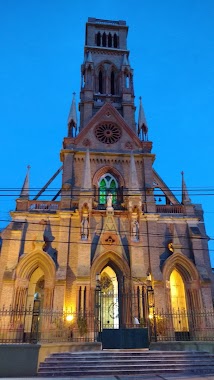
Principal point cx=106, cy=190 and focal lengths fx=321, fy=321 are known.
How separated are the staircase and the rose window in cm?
2108

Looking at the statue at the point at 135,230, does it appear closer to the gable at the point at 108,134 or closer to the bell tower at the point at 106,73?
the gable at the point at 108,134

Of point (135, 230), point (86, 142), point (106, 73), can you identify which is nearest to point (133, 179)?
point (135, 230)

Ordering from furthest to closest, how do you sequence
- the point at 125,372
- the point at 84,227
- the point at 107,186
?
the point at 107,186
the point at 84,227
the point at 125,372

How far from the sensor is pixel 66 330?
21.7m

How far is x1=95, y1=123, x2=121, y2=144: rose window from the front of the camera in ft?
103

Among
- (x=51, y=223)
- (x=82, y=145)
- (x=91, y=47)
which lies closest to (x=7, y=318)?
(x=51, y=223)

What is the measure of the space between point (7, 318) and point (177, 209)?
1638cm

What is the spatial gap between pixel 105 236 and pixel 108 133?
37.2 ft

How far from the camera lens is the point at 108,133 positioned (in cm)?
3200

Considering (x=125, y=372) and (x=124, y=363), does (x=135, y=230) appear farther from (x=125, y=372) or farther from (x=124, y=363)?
(x=125, y=372)

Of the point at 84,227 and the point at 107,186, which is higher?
the point at 107,186

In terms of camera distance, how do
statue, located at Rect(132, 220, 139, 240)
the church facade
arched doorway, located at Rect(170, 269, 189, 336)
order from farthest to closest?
1. statue, located at Rect(132, 220, 139, 240)
2. arched doorway, located at Rect(170, 269, 189, 336)
3. the church facade

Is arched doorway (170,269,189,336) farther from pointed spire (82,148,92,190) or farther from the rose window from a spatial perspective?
the rose window

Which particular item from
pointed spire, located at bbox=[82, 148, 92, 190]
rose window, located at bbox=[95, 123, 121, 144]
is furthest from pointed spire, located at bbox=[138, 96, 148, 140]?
pointed spire, located at bbox=[82, 148, 92, 190]
